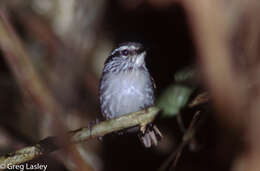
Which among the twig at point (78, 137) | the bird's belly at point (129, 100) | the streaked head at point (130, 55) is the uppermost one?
the streaked head at point (130, 55)

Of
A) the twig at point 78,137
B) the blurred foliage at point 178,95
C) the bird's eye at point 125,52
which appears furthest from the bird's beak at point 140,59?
the blurred foliage at point 178,95

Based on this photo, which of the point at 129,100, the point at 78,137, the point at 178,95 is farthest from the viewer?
the point at 129,100

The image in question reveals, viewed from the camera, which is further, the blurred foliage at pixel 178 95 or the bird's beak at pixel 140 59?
the bird's beak at pixel 140 59

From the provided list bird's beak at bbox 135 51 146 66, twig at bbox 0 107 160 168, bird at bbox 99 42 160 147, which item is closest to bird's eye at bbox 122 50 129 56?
bird at bbox 99 42 160 147

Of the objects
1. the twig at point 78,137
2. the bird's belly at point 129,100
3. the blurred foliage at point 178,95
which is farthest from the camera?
the bird's belly at point 129,100

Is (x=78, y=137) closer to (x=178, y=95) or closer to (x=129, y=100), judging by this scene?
(x=178, y=95)

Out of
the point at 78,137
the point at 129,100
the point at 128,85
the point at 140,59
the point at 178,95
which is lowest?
the point at 178,95

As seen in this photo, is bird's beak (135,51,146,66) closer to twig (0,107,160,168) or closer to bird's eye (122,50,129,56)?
bird's eye (122,50,129,56)

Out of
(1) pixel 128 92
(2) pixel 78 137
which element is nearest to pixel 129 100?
(1) pixel 128 92

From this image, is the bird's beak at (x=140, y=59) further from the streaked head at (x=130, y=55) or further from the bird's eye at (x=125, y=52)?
the bird's eye at (x=125, y=52)
